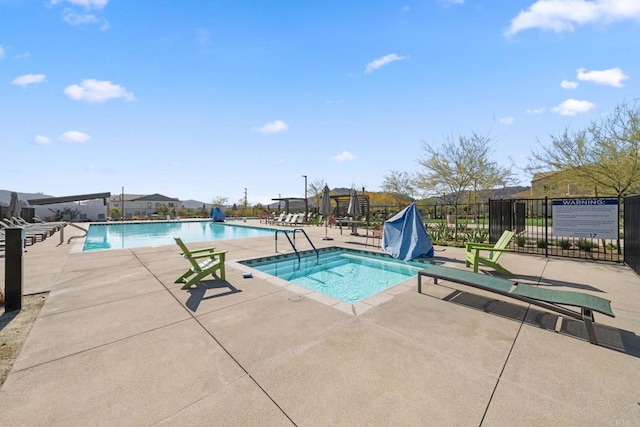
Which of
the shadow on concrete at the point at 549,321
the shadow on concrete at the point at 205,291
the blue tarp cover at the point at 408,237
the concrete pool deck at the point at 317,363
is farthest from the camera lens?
the blue tarp cover at the point at 408,237

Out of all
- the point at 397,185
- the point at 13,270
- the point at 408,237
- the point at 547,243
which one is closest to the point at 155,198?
the point at 397,185

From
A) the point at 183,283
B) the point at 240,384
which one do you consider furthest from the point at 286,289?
the point at 240,384

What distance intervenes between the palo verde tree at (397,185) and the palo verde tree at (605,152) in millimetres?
16675

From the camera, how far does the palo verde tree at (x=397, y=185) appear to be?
26.9 m

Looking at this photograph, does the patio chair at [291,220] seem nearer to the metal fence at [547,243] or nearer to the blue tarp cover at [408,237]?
the blue tarp cover at [408,237]

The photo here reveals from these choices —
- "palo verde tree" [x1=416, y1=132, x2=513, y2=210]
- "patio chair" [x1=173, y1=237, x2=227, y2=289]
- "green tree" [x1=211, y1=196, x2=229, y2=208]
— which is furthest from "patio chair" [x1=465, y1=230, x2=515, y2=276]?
"green tree" [x1=211, y1=196, x2=229, y2=208]

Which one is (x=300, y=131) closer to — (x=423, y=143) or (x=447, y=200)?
(x=423, y=143)

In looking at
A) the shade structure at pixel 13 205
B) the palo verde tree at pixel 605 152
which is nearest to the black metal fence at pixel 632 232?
the palo verde tree at pixel 605 152

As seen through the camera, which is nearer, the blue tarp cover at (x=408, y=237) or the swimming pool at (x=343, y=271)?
the swimming pool at (x=343, y=271)

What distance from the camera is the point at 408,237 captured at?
336 inches

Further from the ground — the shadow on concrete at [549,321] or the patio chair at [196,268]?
the patio chair at [196,268]

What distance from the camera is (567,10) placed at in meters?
6.59

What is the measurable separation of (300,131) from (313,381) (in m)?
18.5

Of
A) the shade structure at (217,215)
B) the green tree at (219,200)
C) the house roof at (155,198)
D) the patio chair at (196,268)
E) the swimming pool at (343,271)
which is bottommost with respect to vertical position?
the swimming pool at (343,271)
